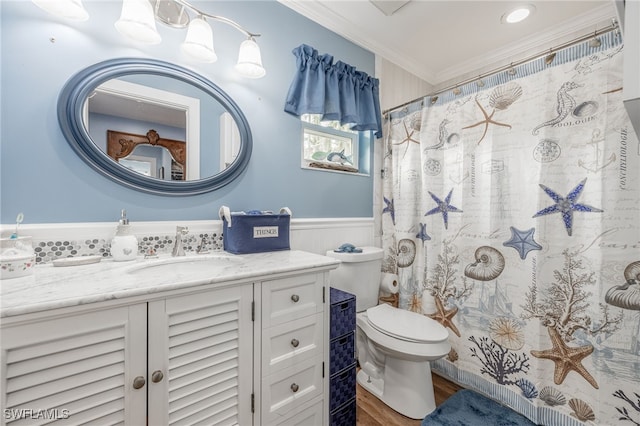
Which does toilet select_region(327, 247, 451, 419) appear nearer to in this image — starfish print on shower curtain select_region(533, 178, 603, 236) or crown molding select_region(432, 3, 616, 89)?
starfish print on shower curtain select_region(533, 178, 603, 236)

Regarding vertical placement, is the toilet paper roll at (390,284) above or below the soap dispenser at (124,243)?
below

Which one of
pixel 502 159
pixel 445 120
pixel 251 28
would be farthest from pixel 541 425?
pixel 251 28

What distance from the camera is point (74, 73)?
102 centimetres

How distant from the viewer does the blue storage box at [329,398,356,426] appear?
1207 mm

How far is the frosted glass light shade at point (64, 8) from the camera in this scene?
0.91 metres

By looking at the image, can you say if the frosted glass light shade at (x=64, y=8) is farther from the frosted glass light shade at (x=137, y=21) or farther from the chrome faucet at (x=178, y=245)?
the chrome faucet at (x=178, y=245)

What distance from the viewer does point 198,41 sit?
3.85 ft

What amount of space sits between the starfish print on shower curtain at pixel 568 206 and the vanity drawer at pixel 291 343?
126cm

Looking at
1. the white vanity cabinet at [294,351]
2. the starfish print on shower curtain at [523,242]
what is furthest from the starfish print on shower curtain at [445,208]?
the white vanity cabinet at [294,351]

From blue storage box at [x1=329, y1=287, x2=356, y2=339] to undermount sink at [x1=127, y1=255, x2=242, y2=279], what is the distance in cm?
50

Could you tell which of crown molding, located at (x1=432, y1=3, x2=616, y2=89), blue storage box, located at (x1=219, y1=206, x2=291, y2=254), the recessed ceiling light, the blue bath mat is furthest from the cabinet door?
crown molding, located at (x1=432, y1=3, x2=616, y2=89)

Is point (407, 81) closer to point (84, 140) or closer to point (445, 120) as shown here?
point (445, 120)

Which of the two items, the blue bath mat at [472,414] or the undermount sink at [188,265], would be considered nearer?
the undermount sink at [188,265]
